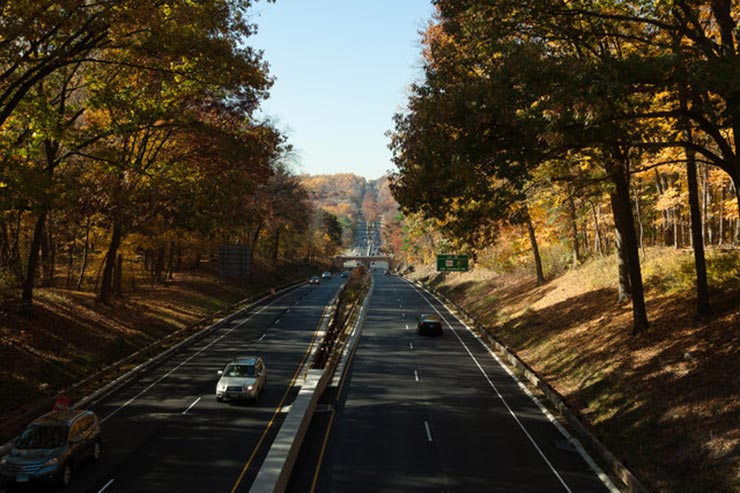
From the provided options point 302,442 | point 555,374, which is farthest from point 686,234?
point 302,442

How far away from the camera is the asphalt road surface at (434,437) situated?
14398mm

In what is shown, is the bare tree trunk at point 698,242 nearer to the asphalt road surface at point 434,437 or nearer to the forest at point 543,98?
the forest at point 543,98

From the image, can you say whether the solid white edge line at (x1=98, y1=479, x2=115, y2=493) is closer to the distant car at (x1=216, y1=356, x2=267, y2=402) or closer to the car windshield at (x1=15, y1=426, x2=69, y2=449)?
the car windshield at (x1=15, y1=426, x2=69, y2=449)

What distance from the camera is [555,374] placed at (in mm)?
24609

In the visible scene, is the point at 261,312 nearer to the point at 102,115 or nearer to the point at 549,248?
the point at 102,115

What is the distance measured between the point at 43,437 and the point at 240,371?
8620 millimetres

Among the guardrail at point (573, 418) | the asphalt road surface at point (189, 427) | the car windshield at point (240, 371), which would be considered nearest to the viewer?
the guardrail at point (573, 418)

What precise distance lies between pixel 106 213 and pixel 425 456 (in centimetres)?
2032

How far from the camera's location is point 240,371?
2253 cm

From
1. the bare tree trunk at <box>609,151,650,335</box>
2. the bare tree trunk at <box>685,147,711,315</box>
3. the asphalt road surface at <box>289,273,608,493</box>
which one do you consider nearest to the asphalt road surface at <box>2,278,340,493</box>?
the asphalt road surface at <box>289,273,608,493</box>

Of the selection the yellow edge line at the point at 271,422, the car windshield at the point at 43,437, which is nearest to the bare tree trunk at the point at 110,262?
the yellow edge line at the point at 271,422

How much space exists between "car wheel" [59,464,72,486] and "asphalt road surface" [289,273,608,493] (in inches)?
210

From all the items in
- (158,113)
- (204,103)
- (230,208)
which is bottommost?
(230,208)

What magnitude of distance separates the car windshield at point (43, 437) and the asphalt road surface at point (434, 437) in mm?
5875
